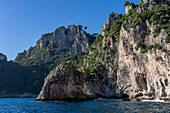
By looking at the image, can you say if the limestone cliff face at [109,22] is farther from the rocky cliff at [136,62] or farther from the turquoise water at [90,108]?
the turquoise water at [90,108]

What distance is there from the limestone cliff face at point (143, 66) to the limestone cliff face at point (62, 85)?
3154 centimetres

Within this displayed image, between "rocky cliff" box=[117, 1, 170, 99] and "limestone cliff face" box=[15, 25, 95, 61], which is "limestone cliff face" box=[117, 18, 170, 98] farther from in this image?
"limestone cliff face" box=[15, 25, 95, 61]

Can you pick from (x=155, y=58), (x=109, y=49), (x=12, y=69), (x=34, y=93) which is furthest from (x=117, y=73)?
(x=12, y=69)

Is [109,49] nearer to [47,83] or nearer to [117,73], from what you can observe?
[117,73]

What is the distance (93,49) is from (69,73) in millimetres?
68199

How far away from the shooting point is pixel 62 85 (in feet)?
166

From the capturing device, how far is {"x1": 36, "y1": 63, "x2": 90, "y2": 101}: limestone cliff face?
163ft

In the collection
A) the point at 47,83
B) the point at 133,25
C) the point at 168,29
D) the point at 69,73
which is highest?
the point at 133,25

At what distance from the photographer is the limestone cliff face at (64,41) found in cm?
16688

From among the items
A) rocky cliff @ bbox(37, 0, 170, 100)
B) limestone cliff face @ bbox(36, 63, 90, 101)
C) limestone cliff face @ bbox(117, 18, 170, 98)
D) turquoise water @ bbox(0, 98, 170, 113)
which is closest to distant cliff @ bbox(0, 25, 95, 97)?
rocky cliff @ bbox(37, 0, 170, 100)

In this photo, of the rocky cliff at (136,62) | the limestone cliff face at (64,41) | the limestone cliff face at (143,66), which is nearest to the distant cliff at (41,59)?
the limestone cliff face at (64,41)

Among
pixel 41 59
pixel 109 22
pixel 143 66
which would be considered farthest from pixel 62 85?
A: pixel 41 59

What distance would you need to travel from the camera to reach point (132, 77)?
243ft

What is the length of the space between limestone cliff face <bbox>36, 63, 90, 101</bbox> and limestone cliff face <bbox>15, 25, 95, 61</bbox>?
10880 centimetres
